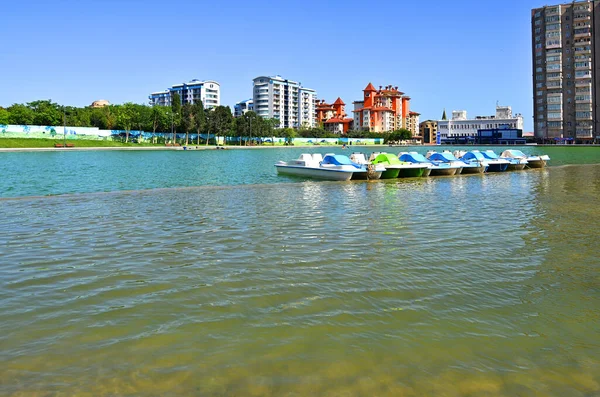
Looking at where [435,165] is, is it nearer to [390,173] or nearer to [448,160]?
[448,160]

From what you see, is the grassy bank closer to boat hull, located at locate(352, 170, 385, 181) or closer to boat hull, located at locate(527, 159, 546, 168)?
boat hull, located at locate(352, 170, 385, 181)

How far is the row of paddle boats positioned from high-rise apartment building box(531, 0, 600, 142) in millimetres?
105299

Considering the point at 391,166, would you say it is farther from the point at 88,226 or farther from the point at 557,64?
the point at 557,64

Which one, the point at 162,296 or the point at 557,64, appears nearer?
the point at 162,296

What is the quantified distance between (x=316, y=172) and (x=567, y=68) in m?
124

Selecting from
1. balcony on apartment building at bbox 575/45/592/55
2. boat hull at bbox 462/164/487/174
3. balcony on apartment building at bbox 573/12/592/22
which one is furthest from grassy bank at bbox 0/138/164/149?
balcony on apartment building at bbox 573/12/592/22

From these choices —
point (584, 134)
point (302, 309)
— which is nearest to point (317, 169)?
point (302, 309)

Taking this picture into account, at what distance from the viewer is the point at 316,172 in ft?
108

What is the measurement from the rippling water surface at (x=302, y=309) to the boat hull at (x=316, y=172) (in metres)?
17.8

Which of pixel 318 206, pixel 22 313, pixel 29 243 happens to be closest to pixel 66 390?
pixel 22 313

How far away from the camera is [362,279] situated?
288 inches

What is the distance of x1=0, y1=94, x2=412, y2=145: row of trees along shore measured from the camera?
4380 inches

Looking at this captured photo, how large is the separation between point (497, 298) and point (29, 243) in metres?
9.13

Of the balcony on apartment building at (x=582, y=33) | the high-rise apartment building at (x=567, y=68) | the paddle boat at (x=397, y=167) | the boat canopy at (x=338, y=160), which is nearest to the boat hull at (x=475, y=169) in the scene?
the paddle boat at (x=397, y=167)
